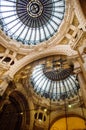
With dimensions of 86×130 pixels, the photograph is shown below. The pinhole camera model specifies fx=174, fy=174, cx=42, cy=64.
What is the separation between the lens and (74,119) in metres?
16.8

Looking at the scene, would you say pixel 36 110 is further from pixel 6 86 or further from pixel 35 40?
pixel 35 40

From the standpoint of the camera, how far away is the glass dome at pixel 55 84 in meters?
17.9

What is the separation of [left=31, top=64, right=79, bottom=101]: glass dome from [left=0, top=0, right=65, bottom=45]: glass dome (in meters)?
4.69

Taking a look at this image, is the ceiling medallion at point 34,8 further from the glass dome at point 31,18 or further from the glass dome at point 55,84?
the glass dome at point 55,84

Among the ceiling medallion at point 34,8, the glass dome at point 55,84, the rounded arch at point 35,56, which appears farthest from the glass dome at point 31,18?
the glass dome at point 55,84

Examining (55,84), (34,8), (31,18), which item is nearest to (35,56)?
(31,18)

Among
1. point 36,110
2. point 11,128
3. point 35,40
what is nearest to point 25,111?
point 36,110

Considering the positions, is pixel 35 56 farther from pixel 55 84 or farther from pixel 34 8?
pixel 55 84

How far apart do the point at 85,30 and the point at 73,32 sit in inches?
104

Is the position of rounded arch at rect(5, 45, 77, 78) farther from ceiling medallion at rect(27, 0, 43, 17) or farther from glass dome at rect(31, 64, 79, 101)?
glass dome at rect(31, 64, 79, 101)

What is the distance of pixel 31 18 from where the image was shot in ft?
46.0

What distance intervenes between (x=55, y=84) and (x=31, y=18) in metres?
8.17

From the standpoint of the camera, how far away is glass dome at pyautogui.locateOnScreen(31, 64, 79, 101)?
17891 millimetres

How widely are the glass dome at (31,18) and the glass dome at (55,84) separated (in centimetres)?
469
